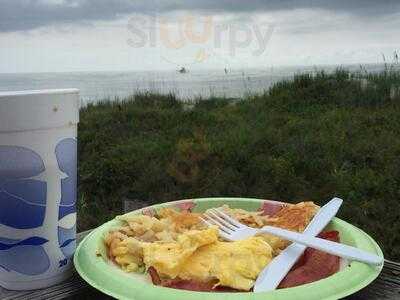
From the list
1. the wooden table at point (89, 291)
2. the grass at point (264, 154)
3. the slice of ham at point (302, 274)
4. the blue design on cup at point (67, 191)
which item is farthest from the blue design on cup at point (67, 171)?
the grass at point (264, 154)

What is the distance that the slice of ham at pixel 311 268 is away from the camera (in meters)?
1.44

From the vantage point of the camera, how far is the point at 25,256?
1.60 m

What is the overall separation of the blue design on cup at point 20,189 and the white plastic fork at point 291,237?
1.87 feet

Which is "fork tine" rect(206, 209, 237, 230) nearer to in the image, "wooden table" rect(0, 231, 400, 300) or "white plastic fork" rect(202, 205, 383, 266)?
"white plastic fork" rect(202, 205, 383, 266)

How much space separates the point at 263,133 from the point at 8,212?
4450mm

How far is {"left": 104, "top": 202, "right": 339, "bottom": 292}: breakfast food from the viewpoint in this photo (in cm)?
144

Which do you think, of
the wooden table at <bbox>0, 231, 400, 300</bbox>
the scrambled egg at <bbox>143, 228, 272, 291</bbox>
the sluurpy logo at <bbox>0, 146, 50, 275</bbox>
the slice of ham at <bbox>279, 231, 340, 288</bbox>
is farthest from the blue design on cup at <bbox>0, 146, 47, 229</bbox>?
the slice of ham at <bbox>279, 231, 340, 288</bbox>

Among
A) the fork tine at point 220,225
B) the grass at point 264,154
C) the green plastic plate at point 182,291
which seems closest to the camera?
the green plastic plate at point 182,291

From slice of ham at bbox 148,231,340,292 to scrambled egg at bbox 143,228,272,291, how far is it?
0.02 meters

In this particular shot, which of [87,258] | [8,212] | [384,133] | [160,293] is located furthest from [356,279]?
[384,133]

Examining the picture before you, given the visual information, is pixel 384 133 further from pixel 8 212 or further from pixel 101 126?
pixel 8 212

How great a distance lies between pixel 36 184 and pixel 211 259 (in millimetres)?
540

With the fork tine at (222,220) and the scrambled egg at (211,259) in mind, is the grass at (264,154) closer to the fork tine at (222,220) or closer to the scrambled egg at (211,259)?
the fork tine at (222,220)

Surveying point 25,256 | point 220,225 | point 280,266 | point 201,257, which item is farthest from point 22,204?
point 280,266
